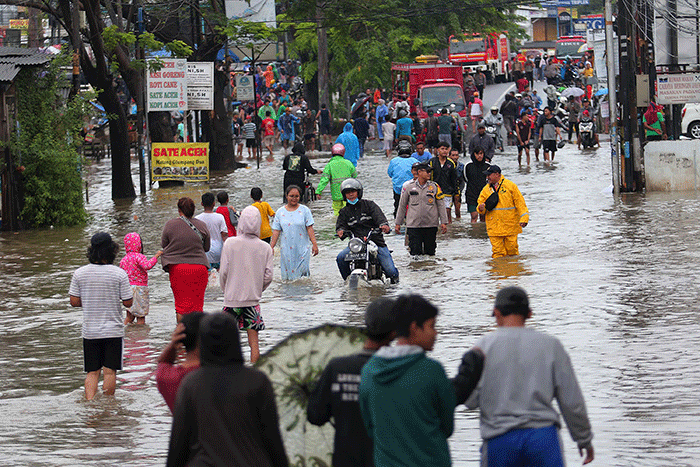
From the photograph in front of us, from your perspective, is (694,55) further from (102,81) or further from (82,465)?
(82,465)

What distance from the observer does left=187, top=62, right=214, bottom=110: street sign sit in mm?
30422

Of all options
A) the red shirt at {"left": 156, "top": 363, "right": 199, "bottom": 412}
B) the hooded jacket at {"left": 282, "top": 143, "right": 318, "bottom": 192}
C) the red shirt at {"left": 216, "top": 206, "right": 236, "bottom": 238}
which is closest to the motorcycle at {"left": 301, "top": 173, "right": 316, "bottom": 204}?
the hooded jacket at {"left": 282, "top": 143, "right": 318, "bottom": 192}

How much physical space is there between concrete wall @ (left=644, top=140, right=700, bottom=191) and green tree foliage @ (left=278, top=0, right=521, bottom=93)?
18.3 m

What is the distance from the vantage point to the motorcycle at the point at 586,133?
3622cm

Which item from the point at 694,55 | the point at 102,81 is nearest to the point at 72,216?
the point at 102,81

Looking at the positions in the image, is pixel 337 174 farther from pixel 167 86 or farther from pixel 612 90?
pixel 167 86

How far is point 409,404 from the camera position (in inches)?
185

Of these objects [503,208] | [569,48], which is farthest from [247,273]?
[569,48]

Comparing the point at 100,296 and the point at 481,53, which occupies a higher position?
the point at 481,53

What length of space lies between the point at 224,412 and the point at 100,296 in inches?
189

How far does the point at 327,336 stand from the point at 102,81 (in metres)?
23.2

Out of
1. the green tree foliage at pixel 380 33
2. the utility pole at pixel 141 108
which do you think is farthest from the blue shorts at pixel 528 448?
the green tree foliage at pixel 380 33

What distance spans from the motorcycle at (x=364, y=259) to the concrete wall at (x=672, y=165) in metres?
12.1

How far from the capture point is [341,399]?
16.1 feet
